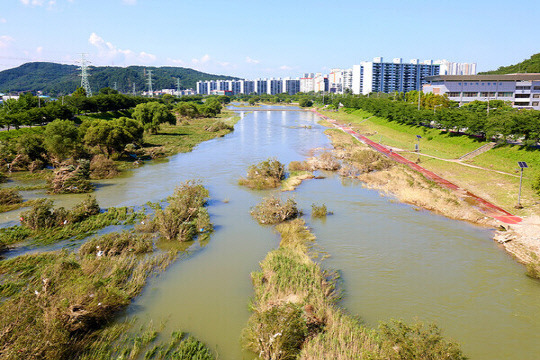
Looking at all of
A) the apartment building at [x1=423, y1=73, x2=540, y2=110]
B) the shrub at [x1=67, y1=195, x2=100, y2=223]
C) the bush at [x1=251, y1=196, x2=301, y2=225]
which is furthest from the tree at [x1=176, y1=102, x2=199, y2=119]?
the bush at [x1=251, y1=196, x2=301, y2=225]

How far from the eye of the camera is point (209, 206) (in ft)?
87.7

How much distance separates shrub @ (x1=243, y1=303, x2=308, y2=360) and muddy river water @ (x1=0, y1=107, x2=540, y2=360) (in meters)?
0.69

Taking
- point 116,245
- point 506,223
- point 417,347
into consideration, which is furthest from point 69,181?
point 506,223

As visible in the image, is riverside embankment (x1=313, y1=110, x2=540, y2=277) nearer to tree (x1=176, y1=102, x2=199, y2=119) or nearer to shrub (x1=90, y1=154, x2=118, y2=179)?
shrub (x1=90, y1=154, x2=118, y2=179)

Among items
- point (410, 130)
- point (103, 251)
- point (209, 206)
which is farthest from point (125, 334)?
point (410, 130)

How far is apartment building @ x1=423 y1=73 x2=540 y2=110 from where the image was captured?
7988 cm

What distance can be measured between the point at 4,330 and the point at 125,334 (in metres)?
3.44

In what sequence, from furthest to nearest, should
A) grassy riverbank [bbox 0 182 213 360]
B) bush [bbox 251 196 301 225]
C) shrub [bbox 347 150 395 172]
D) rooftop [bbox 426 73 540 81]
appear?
rooftop [bbox 426 73 540 81] < shrub [bbox 347 150 395 172] < bush [bbox 251 196 301 225] < grassy riverbank [bbox 0 182 213 360]

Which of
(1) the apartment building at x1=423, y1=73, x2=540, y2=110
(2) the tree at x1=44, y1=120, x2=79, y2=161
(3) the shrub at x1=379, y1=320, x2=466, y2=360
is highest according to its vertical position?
(1) the apartment building at x1=423, y1=73, x2=540, y2=110

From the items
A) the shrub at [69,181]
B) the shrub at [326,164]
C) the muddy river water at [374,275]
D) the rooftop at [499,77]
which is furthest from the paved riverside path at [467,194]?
the rooftop at [499,77]

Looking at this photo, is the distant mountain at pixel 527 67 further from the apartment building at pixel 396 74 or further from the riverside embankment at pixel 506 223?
the riverside embankment at pixel 506 223

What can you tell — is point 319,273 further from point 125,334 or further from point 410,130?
point 410,130

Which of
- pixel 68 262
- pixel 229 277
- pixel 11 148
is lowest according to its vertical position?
pixel 229 277

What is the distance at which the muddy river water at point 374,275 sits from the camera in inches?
509
